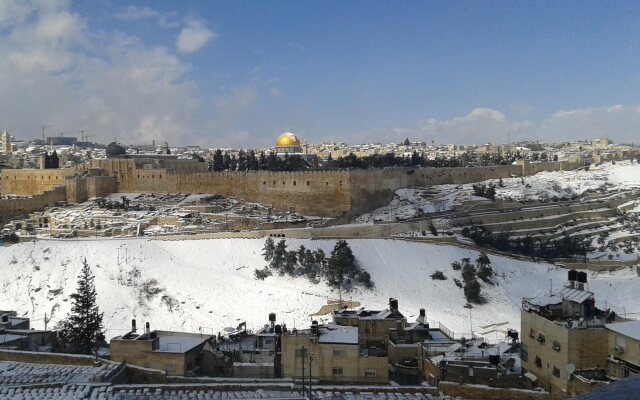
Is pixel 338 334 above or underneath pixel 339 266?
above

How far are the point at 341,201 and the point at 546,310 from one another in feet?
84.9

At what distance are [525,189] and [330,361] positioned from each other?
38.4 meters

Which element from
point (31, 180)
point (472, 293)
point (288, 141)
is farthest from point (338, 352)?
point (288, 141)

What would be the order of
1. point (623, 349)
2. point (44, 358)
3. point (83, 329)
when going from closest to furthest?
point (623, 349) → point (44, 358) → point (83, 329)

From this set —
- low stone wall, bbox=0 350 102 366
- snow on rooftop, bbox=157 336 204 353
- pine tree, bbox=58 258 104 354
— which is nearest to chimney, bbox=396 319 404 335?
snow on rooftop, bbox=157 336 204 353

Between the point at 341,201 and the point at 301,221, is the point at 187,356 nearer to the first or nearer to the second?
the point at 301,221

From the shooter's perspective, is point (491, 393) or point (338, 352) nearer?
point (491, 393)

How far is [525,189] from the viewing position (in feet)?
152

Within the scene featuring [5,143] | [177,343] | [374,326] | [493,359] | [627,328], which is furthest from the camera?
[5,143]

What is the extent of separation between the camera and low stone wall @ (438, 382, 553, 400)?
31.0 feet

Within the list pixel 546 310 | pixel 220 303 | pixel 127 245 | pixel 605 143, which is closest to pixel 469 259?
pixel 220 303

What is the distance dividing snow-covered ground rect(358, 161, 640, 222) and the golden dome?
2263 cm

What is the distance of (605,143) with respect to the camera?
120 m

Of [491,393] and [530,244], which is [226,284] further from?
[530,244]
